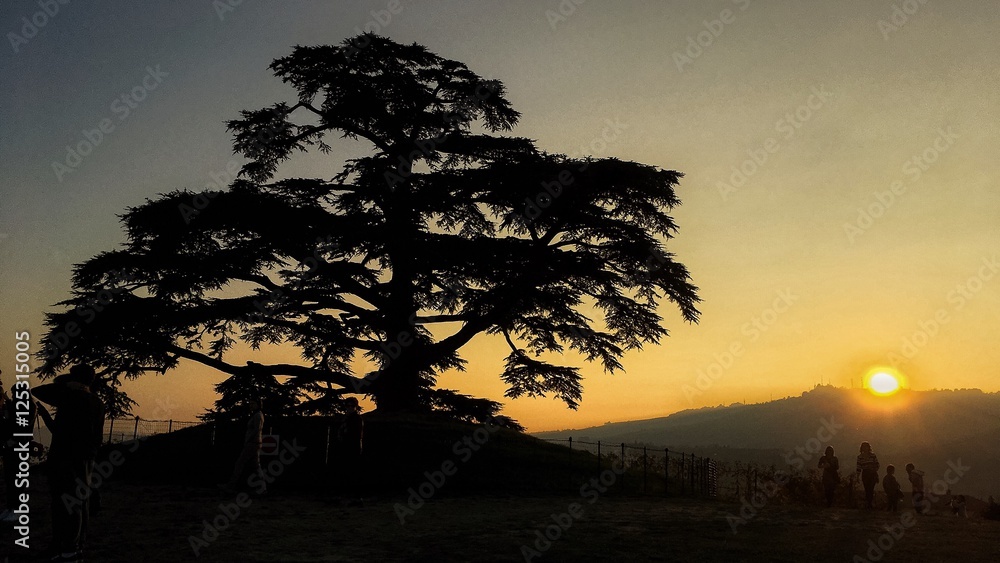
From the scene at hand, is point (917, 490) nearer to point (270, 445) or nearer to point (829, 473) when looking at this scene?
point (829, 473)

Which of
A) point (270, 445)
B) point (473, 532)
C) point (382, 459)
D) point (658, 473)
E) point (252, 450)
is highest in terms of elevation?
point (270, 445)

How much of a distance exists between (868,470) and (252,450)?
14.9m

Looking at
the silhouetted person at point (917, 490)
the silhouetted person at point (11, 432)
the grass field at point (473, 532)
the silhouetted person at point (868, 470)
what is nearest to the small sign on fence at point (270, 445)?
the grass field at point (473, 532)

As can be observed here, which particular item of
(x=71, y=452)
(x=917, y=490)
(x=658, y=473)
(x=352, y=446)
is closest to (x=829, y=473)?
(x=917, y=490)

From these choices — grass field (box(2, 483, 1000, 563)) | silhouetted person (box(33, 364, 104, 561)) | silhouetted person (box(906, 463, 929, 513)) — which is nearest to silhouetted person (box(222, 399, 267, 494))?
grass field (box(2, 483, 1000, 563))

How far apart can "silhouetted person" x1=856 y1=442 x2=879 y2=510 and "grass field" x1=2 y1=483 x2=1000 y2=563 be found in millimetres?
3194

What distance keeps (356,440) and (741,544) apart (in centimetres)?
1044

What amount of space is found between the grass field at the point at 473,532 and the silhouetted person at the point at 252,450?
481 mm

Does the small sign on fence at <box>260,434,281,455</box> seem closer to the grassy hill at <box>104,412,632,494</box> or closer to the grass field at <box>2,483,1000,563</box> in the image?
the grassy hill at <box>104,412,632,494</box>

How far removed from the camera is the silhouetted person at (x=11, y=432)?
31.9ft

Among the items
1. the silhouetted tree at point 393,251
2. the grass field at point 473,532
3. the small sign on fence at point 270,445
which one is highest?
the silhouetted tree at point 393,251

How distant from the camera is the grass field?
928 centimetres

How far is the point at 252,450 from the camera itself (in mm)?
15977

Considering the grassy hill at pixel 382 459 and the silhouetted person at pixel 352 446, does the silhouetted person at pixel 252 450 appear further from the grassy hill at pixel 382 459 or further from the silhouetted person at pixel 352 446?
the silhouetted person at pixel 352 446
